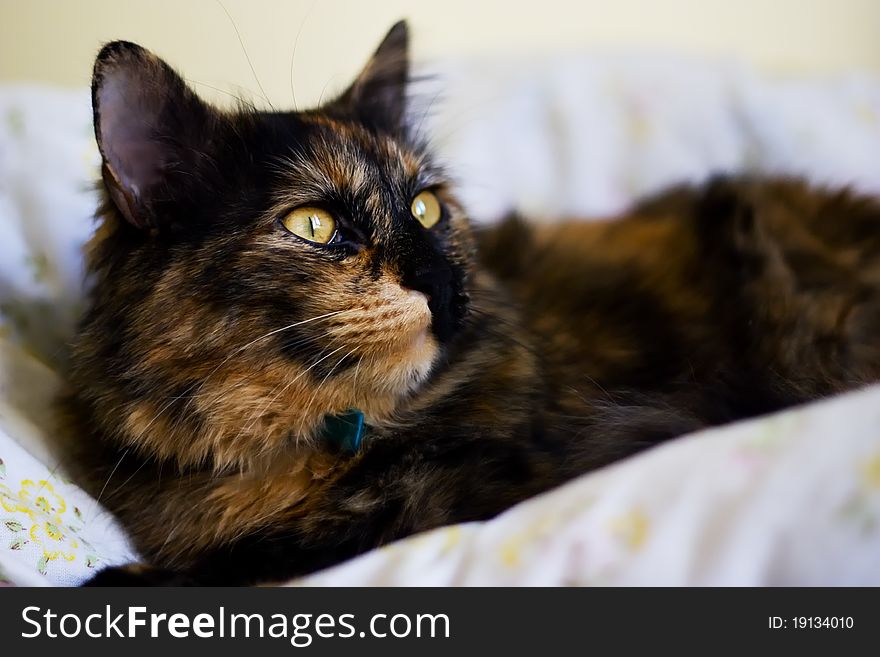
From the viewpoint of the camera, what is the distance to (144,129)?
3.19ft

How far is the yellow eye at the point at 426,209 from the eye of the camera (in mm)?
1152

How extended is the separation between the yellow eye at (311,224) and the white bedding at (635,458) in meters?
0.42

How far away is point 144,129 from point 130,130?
0.02m

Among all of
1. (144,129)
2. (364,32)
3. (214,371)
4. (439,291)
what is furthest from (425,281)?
(364,32)

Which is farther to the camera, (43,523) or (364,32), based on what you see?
(364,32)

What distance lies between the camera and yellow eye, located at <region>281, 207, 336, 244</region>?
3.26ft

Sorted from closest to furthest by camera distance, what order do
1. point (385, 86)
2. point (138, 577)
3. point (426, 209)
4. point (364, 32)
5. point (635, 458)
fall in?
point (635, 458)
point (138, 577)
point (426, 209)
point (385, 86)
point (364, 32)

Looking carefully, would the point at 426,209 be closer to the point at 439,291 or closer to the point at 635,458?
the point at 439,291

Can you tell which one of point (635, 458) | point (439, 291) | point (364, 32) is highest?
point (364, 32)

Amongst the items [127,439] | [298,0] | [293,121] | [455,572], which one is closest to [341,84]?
[298,0]

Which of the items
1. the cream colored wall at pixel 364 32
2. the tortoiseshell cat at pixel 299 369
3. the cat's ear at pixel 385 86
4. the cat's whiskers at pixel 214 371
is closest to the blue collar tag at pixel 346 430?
the tortoiseshell cat at pixel 299 369

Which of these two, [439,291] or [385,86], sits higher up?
[385,86]

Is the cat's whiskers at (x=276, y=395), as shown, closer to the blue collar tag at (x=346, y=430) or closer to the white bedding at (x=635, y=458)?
the blue collar tag at (x=346, y=430)

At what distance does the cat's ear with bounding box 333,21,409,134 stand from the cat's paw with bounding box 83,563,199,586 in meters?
0.77
